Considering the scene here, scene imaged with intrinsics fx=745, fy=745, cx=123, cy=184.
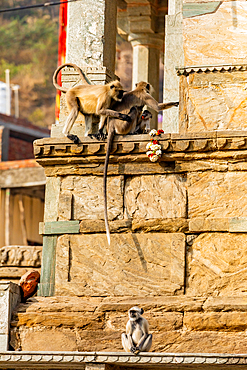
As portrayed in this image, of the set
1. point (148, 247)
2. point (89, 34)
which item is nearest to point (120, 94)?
point (89, 34)

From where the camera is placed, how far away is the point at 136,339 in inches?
316

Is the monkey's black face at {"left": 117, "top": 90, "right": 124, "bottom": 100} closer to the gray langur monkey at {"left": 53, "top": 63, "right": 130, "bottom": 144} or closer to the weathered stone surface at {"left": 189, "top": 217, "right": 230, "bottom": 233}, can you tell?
the gray langur monkey at {"left": 53, "top": 63, "right": 130, "bottom": 144}

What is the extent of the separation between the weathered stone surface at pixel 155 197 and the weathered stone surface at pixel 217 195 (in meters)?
0.14

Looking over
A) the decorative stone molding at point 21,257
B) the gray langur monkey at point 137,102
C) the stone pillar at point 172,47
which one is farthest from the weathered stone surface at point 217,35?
the decorative stone molding at point 21,257

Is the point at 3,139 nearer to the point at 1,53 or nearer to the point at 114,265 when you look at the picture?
the point at 114,265

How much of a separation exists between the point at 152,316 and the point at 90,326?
2.57ft

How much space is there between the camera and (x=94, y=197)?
9711mm

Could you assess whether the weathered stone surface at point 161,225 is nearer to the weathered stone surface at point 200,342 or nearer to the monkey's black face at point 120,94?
the weathered stone surface at point 200,342

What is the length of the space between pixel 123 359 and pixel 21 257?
473 cm

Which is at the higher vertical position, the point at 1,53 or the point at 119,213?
the point at 1,53

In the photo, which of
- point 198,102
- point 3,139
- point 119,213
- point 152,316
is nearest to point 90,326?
point 152,316

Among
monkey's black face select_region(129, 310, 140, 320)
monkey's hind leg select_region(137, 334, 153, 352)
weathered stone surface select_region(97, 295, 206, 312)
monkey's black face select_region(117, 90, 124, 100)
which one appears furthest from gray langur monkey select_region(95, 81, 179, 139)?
monkey's hind leg select_region(137, 334, 153, 352)

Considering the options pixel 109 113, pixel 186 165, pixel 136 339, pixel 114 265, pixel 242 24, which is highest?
pixel 242 24

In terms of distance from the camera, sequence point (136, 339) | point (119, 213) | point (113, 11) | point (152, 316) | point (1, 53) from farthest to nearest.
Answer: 1. point (1, 53)
2. point (113, 11)
3. point (119, 213)
4. point (152, 316)
5. point (136, 339)
